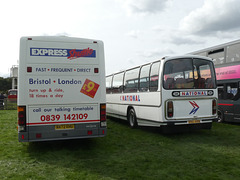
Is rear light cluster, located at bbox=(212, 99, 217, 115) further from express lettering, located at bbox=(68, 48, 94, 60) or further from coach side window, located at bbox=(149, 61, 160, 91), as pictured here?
express lettering, located at bbox=(68, 48, 94, 60)

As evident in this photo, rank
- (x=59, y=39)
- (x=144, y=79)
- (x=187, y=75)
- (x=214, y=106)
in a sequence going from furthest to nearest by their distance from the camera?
(x=144, y=79) < (x=214, y=106) < (x=187, y=75) < (x=59, y=39)

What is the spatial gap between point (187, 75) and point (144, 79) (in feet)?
5.92

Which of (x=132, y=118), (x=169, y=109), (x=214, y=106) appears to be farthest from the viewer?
(x=132, y=118)

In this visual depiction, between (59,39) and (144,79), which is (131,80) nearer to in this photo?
(144,79)

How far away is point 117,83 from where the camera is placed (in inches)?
512

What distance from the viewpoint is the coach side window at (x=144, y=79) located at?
373 inches

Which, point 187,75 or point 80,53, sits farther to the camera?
point 187,75

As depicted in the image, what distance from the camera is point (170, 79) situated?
8328mm

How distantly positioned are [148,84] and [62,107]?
387 cm

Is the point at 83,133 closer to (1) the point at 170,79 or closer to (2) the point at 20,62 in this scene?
(2) the point at 20,62

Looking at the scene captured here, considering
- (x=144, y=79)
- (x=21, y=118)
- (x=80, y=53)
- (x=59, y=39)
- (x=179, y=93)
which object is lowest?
(x=21, y=118)

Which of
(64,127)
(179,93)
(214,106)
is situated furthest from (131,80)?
(64,127)

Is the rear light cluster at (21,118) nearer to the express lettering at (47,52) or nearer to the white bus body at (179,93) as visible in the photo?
the express lettering at (47,52)

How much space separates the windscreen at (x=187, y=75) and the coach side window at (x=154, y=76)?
0.39 metres
